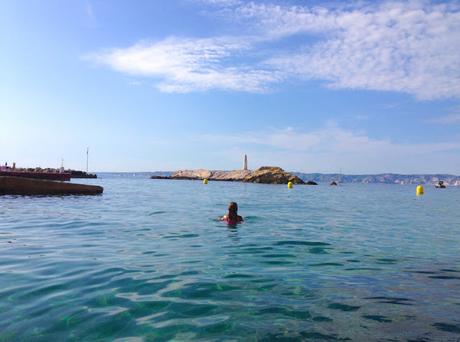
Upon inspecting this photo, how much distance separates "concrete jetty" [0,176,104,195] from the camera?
28.3 meters

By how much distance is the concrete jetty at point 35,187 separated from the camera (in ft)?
92.9

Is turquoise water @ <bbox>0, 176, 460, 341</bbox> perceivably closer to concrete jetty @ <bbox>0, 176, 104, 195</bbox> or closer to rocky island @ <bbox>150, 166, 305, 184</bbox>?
concrete jetty @ <bbox>0, 176, 104, 195</bbox>

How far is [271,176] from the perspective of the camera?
130 meters

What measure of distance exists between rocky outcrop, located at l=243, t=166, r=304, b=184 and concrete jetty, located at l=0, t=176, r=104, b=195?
325ft

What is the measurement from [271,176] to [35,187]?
105 meters

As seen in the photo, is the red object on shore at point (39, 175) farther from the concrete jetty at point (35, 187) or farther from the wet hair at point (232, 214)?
the wet hair at point (232, 214)

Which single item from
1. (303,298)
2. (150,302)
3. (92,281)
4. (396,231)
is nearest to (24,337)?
(150,302)

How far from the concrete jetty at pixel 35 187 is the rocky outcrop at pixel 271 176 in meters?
99.2

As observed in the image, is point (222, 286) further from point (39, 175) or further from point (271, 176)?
point (271, 176)

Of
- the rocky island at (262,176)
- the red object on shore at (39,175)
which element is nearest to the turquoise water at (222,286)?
the red object on shore at (39,175)

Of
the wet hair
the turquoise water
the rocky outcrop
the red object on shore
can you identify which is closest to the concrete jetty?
the turquoise water

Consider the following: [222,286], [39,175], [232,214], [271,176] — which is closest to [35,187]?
[232,214]

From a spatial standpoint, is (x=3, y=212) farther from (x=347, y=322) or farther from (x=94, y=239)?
(x=347, y=322)

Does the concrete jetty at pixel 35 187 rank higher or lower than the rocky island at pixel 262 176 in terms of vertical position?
lower
